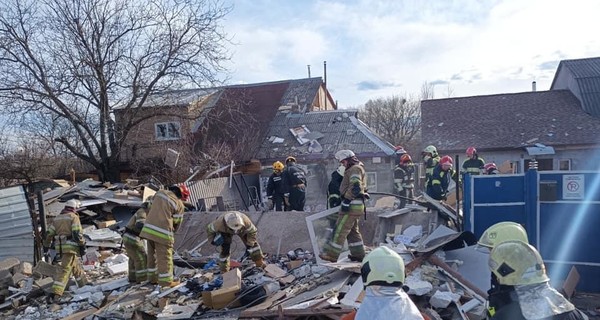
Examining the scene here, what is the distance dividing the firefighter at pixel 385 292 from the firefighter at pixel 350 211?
4.02 meters

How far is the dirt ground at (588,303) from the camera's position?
17.7 feet

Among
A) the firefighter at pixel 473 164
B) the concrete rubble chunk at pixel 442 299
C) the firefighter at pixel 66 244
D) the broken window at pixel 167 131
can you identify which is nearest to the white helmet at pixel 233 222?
the firefighter at pixel 66 244

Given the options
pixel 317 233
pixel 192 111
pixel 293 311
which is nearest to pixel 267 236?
pixel 317 233

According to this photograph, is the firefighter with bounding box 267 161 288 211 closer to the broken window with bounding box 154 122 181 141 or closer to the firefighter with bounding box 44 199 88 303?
the firefighter with bounding box 44 199 88 303

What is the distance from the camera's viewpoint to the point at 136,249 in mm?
6824

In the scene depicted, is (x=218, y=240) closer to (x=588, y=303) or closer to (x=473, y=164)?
(x=588, y=303)

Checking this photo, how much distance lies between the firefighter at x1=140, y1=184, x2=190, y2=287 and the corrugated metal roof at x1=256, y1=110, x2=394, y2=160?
35.2 ft

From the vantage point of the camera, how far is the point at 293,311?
4.84 m

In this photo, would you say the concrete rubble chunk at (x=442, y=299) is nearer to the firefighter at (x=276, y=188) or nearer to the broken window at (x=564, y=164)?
the firefighter at (x=276, y=188)

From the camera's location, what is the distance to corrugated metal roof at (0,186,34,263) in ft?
28.2

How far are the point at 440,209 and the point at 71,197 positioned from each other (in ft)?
26.3

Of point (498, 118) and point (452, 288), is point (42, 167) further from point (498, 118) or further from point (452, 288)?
point (498, 118)

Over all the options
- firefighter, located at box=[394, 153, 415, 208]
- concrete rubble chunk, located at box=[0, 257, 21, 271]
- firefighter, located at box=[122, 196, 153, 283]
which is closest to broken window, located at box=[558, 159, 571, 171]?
firefighter, located at box=[394, 153, 415, 208]

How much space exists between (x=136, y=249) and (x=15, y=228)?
3521 mm
